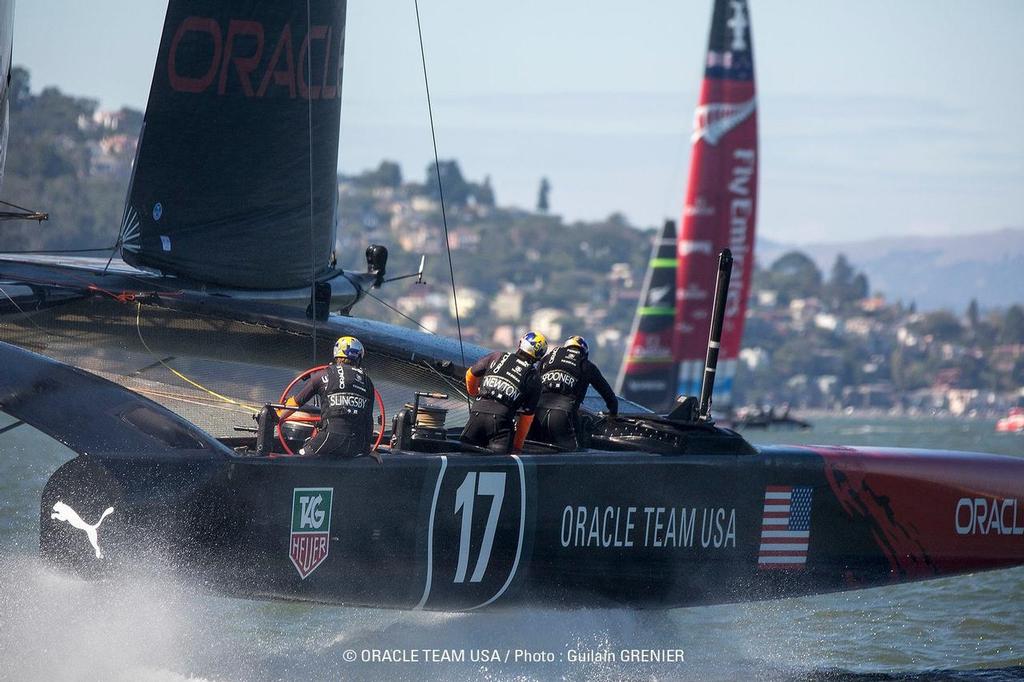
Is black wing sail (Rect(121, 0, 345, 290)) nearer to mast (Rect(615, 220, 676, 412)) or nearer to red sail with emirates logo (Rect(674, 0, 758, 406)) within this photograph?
red sail with emirates logo (Rect(674, 0, 758, 406))

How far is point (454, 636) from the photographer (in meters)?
6.61

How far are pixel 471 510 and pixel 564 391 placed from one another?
1008 millimetres

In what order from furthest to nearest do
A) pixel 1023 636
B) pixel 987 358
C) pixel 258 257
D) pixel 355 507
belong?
pixel 987 358
pixel 258 257
pixel 1023 636
pixel 355 507

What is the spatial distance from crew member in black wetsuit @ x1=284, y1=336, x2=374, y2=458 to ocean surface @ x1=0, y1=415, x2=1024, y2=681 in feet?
2.29

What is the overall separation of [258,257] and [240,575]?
111 inches

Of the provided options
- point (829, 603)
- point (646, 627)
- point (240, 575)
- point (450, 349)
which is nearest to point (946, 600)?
point (829, 603)

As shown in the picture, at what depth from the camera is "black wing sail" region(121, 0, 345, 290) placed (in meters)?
8.04

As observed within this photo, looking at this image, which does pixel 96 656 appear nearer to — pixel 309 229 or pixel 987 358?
pixel 309 229

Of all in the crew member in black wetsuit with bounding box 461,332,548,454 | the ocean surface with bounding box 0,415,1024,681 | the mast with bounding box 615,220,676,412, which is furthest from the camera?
the mast with bounding box 615,220,676,412

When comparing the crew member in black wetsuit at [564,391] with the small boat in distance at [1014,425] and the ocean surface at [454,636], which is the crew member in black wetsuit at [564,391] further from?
the small boat in distance at [1014,425]

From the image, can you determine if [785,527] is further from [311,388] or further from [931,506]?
[311,388]

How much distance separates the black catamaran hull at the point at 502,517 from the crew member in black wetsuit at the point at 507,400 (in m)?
0.33

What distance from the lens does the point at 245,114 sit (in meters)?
8.20

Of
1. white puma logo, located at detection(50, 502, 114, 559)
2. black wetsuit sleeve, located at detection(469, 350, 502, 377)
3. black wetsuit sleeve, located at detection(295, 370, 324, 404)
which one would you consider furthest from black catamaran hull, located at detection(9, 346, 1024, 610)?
black wetsuit sleeve, located at detection(469, 350, 502, 377)
